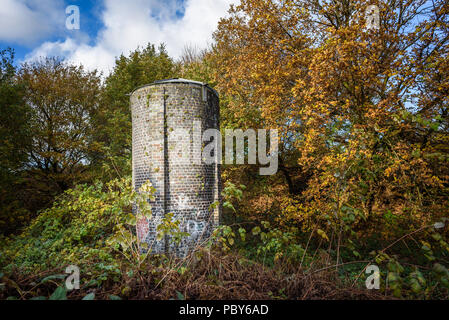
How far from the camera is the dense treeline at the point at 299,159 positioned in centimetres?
316

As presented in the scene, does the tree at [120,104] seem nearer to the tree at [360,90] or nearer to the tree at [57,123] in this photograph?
the tree at [57,123]

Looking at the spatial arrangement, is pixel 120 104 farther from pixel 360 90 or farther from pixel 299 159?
pixel 360 90

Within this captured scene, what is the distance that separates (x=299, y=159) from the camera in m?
7.67

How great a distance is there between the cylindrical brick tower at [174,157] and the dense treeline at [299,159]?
128cm

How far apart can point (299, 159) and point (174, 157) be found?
159 inches

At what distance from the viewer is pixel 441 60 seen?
5.92 meters

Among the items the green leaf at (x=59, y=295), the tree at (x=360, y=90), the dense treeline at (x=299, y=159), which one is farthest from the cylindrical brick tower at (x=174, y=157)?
the green leaf at (x=59, y=295)

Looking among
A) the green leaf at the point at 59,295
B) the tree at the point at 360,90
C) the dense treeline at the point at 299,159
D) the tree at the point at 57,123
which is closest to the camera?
the green leaf at the point at 59,295

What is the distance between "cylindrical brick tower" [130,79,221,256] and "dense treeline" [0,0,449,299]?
4.19ft

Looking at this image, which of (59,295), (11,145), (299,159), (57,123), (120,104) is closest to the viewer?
(59,295)

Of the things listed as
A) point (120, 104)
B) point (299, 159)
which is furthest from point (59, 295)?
point (120, 104)

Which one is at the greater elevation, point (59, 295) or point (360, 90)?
point (360, 90)
